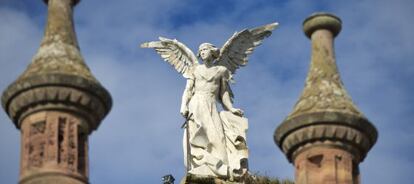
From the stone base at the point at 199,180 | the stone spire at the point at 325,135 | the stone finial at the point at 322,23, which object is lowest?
the stone spire at the point at 325,135

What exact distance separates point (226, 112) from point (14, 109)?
27.9 ft

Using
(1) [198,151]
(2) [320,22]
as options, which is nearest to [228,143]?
(1) [198,151]

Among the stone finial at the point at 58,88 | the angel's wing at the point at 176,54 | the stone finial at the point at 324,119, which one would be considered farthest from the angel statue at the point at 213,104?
the stone finial at the point at 58,88

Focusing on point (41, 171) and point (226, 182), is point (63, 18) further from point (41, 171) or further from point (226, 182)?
point (226, 182)

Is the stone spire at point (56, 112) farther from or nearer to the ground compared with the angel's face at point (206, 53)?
nearer to the ground

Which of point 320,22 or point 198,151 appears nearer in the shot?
point 320,22

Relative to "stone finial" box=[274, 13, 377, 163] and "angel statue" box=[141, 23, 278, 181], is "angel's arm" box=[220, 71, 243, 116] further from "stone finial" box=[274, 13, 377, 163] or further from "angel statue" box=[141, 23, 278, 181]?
"stone finial" box=[274, 13, 377, 163]

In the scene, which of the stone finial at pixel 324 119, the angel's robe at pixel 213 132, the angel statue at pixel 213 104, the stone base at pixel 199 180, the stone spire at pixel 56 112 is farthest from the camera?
the angel statue at pixel 213 104

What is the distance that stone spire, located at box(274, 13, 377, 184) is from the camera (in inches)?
1773

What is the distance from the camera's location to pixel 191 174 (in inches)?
1967

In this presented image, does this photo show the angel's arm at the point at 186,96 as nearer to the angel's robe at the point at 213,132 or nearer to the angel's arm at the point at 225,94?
the angel's robe at the point at 213,132

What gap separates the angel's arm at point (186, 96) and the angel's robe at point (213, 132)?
0.06 metres

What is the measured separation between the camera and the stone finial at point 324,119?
45.2 metres

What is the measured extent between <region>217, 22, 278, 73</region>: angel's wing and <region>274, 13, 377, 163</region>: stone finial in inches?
265
